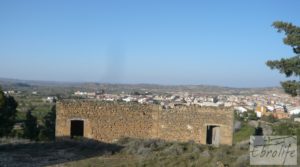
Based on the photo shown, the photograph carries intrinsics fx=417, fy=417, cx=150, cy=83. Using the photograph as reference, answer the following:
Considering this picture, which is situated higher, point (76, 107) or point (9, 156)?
point (76, 107)

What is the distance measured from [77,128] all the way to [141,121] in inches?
116

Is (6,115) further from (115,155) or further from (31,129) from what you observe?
(115,155)

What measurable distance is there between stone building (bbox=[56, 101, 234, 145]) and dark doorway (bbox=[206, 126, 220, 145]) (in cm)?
7

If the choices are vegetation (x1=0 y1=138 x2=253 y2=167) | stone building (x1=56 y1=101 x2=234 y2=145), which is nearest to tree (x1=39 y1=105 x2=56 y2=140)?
stone building (x1=56 y1=101 x2=234 y2=145)

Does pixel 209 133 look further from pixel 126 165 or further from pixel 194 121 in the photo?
pixel 126 165

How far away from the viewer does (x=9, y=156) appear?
42.5 ft

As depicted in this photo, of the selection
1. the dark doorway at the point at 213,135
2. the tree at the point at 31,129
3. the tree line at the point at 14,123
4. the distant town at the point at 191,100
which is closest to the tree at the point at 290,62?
the distant town at the point at 191,100

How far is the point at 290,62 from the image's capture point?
49.2 ft

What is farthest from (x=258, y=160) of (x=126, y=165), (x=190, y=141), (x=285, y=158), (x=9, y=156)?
(x=9, y=156)

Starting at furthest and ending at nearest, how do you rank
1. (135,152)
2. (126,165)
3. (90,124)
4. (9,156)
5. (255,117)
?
(255,117), (90,124), (135,152), (9,156), (126,165)

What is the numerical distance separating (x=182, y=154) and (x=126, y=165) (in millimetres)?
2580

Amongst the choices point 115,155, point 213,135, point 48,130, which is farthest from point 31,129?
point 115,155

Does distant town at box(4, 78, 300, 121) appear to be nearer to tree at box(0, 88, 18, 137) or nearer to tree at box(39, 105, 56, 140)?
tree at box(39, 105, 56, 140)

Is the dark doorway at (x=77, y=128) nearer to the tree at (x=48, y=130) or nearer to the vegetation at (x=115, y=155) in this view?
the vegetation at (x=115, y=155)
